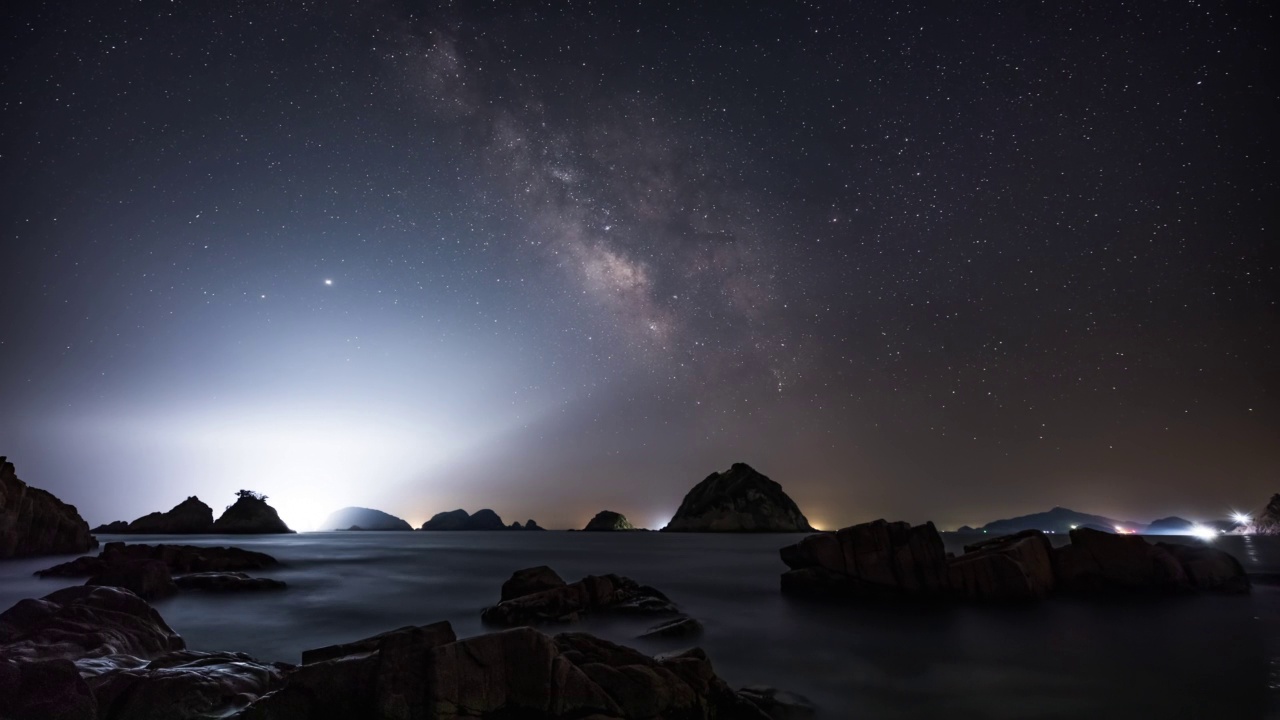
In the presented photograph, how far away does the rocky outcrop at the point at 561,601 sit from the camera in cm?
2319

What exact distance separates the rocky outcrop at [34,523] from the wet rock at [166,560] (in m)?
21.8

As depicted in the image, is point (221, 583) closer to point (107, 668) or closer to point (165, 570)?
point (165, 570)

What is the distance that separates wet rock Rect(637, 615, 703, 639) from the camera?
2069cm

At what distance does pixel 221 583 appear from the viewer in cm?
3309

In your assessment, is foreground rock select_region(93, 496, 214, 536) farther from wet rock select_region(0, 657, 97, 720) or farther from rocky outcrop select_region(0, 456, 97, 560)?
wet rock select_region(0, 657, 97, 720)

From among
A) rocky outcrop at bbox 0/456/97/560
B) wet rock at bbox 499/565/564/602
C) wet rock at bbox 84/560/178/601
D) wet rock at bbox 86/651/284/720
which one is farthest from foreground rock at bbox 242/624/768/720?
rocky outcrop at bbox 0/456/97/560

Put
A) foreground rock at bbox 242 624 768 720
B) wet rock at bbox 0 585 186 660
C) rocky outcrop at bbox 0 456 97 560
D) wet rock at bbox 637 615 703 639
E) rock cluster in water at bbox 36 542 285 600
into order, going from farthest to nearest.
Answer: rocky outcrop at bbox 0 456 97 560
rock cluster in water at bbox 36 542 285 600
wet rock at bbox 637 615 703 639
wet rock at bbox 0 585 186 660
foreground rock at bbox 242 624 768 720

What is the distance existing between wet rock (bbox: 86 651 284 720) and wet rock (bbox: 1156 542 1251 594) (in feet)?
142

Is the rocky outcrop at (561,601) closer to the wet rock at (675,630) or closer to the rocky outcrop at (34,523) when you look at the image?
the wet rock at (675,630)

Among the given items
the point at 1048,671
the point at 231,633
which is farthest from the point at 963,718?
the point at 231,633

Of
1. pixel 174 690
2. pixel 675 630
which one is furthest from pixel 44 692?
pixel 675 630

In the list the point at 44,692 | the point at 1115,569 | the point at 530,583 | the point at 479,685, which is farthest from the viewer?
the point at 1115,569

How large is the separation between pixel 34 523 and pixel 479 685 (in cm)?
7158

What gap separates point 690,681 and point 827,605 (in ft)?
67.7
